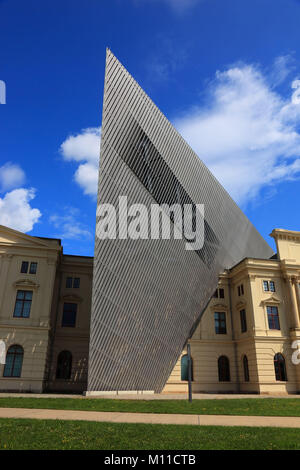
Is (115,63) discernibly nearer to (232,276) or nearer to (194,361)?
(232,276)

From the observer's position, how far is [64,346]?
37.0m

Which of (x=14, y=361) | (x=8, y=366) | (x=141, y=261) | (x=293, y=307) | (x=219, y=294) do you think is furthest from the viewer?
(x=219, y=294)

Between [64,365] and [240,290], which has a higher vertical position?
[240,290]

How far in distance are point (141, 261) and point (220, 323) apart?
17.5 meters

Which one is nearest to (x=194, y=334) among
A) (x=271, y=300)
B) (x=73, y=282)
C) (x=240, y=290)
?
(x=240, y=290)

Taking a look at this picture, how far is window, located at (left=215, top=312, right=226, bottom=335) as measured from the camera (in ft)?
132

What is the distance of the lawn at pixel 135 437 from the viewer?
291 inches

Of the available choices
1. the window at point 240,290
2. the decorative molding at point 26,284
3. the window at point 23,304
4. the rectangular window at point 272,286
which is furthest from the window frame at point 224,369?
the decorative molding at point 26,284

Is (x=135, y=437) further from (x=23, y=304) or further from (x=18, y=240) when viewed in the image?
(x=18, y=240)

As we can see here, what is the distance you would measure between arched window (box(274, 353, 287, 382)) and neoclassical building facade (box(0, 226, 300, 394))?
0.10 m

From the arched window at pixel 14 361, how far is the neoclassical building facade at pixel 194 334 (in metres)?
0.09

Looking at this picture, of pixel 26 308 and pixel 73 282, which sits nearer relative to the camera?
pixel 26 308

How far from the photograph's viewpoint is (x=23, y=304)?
1350 inches
